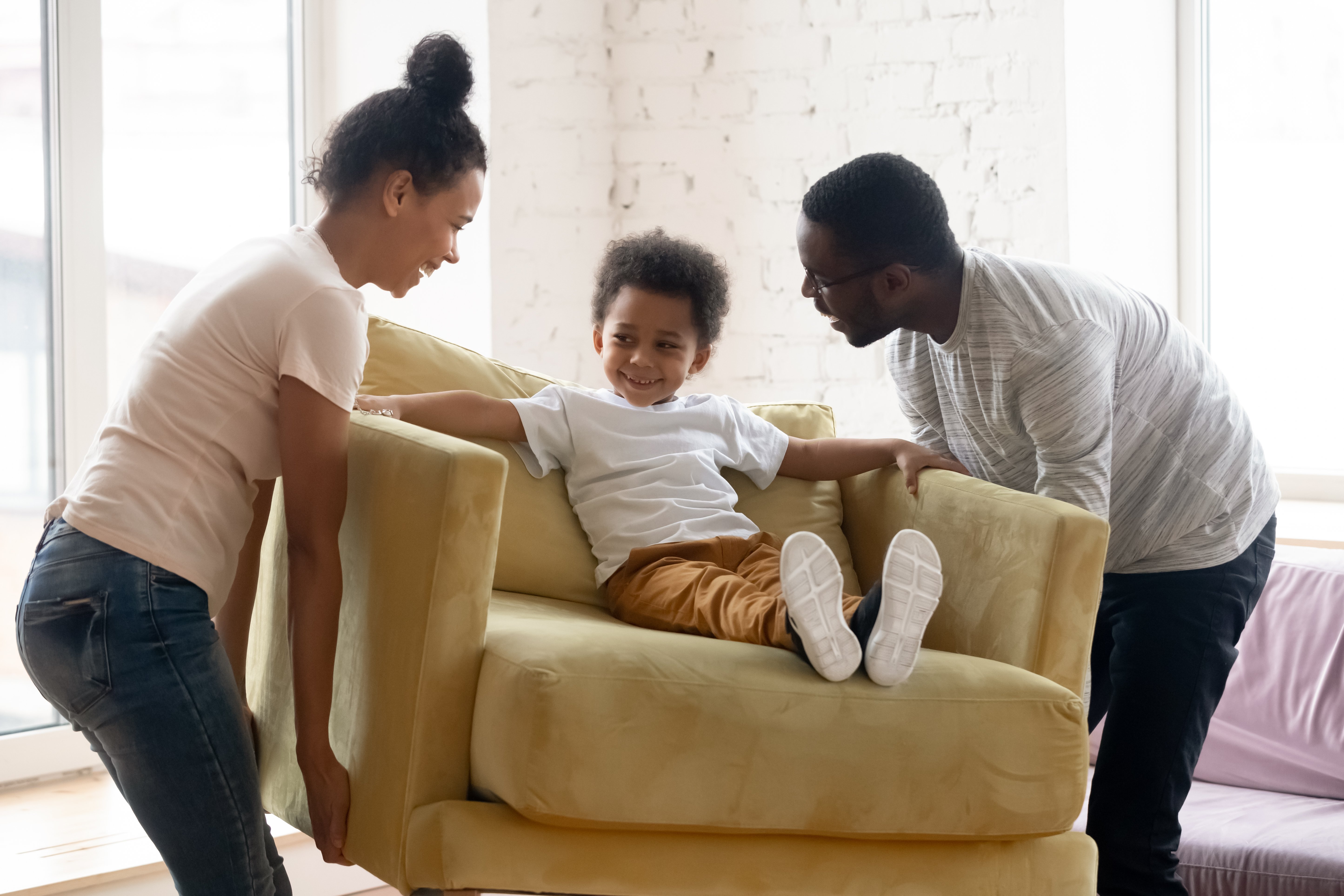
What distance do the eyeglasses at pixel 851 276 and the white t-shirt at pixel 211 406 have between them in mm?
562

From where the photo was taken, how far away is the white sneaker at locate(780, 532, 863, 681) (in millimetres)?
1182

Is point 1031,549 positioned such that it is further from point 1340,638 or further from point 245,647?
point 245,647

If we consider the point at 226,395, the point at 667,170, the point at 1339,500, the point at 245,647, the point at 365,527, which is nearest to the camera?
the point at 226,395

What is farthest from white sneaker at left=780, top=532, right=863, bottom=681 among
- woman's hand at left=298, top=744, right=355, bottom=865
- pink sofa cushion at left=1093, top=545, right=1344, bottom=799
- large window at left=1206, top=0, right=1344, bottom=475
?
large window at left=1206, top=0, right=1344, bottom=475

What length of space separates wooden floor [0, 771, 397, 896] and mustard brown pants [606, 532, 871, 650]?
0.70 metres

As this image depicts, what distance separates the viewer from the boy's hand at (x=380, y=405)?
4.87 ft

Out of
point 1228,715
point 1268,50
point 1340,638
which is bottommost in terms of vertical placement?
point 1228,715

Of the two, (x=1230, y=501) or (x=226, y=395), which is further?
(x=1230, y=501)

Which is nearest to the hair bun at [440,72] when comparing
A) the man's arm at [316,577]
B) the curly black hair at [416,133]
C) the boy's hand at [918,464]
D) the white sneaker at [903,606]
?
the curly black hair at [416,133]

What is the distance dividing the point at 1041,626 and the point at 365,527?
2.51 feet

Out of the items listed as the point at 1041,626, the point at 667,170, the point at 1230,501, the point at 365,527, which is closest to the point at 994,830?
the point at 1041,626

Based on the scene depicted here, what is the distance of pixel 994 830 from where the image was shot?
3.91 feet

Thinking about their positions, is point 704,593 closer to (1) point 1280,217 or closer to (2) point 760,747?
(2) point 760,747

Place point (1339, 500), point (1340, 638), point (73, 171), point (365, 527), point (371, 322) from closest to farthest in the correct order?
point (365, 527), point (371, 322), point (1340, 638), point (73, 171), point (1339, 500)
